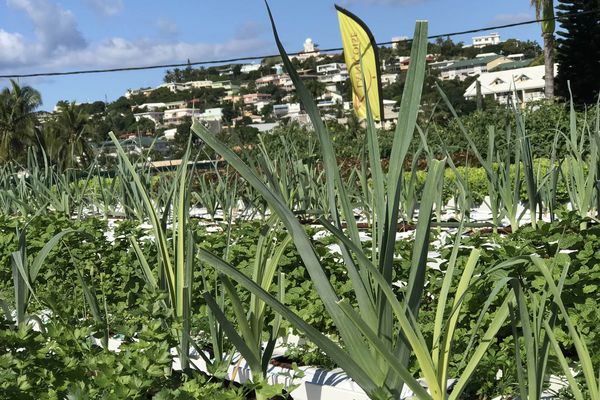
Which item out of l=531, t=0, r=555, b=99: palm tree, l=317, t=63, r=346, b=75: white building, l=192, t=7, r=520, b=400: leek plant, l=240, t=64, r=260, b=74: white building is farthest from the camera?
l=240, t=64, r=260, b=74: white building

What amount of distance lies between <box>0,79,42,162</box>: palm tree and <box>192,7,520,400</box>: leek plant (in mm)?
40933

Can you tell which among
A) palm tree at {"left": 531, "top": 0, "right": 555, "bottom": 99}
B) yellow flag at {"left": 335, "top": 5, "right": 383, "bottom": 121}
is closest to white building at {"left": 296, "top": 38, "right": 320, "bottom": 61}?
yellow flag at {"left": 335, "top": 5, "right": 383, "bottom": 121}

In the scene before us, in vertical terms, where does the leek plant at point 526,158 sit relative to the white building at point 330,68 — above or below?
below

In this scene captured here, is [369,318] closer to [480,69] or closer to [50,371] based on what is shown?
[50,371]

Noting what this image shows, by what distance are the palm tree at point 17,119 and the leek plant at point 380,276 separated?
40933mm

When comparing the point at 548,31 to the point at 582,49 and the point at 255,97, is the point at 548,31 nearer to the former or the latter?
the point at 582,49

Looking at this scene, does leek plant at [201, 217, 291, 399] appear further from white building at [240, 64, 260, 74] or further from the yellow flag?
white building at [240, 64, 260, 74]

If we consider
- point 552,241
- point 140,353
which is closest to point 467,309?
point 552,241

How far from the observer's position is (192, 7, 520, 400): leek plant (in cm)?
145

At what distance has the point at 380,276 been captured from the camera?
1.38 metres

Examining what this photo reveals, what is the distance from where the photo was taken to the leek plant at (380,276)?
4.76 ft

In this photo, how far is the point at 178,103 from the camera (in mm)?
92188

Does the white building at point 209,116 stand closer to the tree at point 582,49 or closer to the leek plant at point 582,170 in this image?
the leek plant at point 582,170

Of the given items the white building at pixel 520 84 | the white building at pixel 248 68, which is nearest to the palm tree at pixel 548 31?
the white building at pixel 520 84
